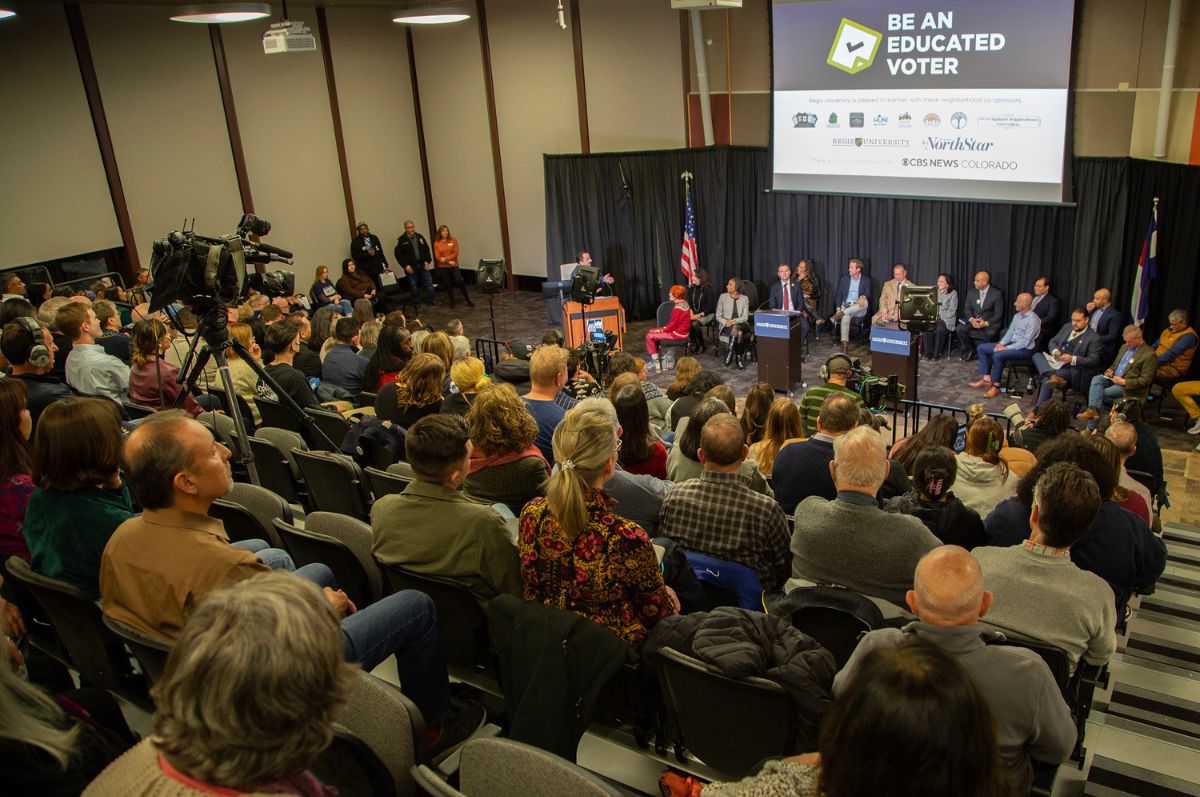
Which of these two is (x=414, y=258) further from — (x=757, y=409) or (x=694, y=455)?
(x=694, y=455)

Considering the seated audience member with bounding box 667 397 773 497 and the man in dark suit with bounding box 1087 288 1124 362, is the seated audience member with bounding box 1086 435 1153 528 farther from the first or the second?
A: the man in dark suit with bounding box 1087 288 1124 362

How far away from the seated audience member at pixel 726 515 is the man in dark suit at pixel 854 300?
799 centimetres

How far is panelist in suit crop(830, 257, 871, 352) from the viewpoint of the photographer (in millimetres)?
10812

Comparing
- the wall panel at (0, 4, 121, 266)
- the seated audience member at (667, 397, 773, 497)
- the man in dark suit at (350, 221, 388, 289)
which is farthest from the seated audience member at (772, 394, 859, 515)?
the man in dark suit at (350, 221, 388, 289)

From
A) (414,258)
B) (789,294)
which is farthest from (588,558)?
(414,258)

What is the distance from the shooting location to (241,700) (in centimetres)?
127

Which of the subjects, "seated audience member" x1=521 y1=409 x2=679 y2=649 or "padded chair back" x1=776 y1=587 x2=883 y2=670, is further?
"padded chair back" x1=776 y1=587 x2=883 y2=670

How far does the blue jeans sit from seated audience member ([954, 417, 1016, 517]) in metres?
5.34

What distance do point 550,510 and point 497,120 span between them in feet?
38.8

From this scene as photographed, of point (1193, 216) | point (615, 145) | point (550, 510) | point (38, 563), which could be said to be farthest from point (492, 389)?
point (615, 145)

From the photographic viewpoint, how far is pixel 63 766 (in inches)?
59.3

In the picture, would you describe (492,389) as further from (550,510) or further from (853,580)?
(853,580)

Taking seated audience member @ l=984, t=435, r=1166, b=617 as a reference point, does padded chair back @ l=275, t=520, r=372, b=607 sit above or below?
above

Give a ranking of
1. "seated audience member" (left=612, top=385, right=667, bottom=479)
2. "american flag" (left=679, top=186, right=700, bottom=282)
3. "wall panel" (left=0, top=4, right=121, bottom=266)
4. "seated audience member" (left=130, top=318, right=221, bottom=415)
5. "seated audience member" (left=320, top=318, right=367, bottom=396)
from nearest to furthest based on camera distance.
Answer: "seated audience member" (left=612, top=385, right=667, bottom=479) < "seated audience member" (left=130, top=318, right=221, bottom=415) < "seated audience member" (left=320, top=318, right=367, bottom=396) < "wall panel" (left=0, top=4, right=121, bottom=266) < "american flag" (left=679, top=186, right=700, bottom=282)
